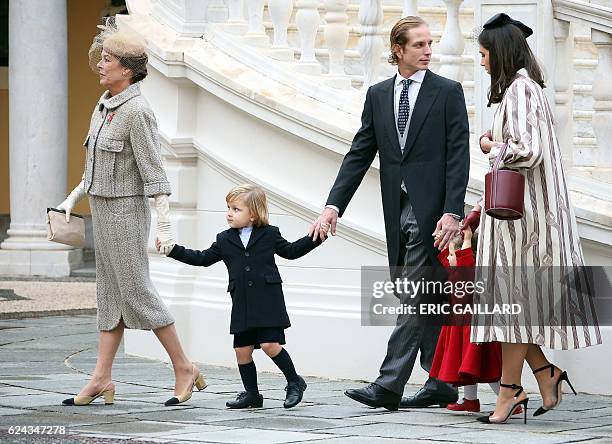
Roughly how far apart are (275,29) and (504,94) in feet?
8.52

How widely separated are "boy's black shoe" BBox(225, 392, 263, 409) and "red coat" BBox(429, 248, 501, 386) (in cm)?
77

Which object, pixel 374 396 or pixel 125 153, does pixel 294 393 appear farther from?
pixel 125 153

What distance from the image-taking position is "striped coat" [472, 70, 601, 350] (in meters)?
6.60

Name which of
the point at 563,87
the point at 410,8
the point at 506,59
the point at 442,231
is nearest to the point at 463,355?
the point at 442,231

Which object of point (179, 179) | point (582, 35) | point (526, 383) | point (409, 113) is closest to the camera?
point (409, 113)

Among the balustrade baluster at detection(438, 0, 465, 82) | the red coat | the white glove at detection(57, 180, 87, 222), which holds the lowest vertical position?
the red coat

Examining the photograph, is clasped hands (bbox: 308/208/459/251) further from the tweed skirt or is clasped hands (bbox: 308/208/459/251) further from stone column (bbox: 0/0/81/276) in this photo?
stone column (bbox: 0/0/81/276)

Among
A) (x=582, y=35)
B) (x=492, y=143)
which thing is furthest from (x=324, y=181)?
(x=582, y=35)

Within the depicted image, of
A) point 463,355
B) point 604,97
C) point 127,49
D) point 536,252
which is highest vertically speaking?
point 127,49

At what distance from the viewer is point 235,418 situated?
6746mm

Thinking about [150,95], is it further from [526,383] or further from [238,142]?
[526,383]

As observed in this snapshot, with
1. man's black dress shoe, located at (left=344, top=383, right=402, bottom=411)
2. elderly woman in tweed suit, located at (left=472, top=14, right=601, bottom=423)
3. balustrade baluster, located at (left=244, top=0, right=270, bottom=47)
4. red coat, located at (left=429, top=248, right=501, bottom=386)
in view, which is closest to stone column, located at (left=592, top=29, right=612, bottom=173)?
elderly woman in tweed suit, located at (left=472, top=14, right=601, bottom=423)

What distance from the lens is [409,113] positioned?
713 cm

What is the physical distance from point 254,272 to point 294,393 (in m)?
0.56
